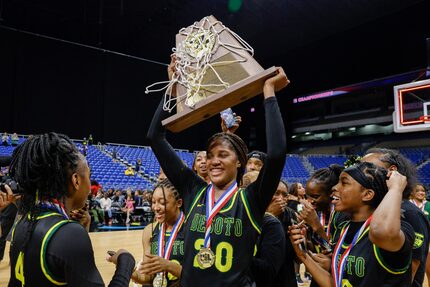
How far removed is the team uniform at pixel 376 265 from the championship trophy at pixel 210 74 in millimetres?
809

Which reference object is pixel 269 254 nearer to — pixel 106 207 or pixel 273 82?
pixel 273 82

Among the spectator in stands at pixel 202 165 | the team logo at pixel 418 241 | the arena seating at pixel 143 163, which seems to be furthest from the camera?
the arena seating at pixel 143 163

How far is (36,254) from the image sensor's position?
1175 millimetres

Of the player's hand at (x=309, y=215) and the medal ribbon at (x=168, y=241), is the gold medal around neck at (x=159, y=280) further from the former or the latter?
the player's hand at (x=309, y=215)

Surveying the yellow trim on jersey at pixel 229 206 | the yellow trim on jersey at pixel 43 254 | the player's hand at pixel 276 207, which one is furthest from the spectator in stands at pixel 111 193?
the yellow trim on jersey at pixel 43 254

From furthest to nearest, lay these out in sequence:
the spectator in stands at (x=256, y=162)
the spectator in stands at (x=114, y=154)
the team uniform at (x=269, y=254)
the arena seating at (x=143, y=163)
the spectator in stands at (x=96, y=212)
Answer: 1. the spectator in stands at (x=114, y=154)
2. the arena seating at (x=143, y=163)
3. the spectator in stands at (x=96, y=212)
4. the spectator in stands at (x=256, y=162)
5. the team uniform at (x=269, y=254)

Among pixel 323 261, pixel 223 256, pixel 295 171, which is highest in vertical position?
pixel 295 171

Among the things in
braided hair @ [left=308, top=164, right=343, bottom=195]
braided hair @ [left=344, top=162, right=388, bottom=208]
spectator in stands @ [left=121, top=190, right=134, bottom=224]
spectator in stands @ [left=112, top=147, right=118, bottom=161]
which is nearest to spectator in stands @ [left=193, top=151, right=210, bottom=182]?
braided hair @ [left=308, top=164, right=343, bottom=195]

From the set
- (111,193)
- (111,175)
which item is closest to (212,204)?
(111,193)

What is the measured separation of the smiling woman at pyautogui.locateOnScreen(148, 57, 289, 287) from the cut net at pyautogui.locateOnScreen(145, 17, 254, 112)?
0.72ft

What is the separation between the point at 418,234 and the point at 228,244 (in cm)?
100

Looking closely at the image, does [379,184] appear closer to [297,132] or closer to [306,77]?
[306,77]

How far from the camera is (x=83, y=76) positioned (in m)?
17.9

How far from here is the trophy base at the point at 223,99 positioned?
144cm
